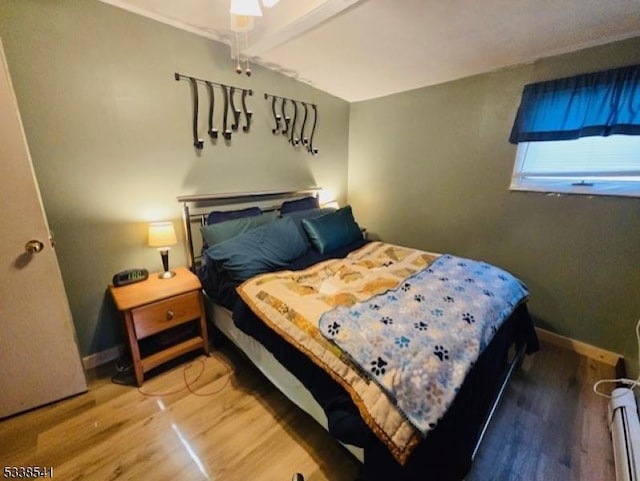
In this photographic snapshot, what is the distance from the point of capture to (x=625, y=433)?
52.2 inches

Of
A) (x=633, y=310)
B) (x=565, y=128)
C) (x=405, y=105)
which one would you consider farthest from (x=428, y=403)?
(x=405, y=105)

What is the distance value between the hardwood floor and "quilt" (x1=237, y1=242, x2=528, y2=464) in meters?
0.56

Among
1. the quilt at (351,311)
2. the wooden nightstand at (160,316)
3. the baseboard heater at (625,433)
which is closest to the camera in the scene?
the quilt at (351,311)

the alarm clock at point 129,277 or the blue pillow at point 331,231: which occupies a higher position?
the blue pillow at point 331,231

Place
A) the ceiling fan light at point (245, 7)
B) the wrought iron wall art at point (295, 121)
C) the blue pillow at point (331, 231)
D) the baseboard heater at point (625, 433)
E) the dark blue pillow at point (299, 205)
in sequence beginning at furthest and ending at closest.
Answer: the dark blue pillow at point (299, 205) → the wrought iron wall art at point (295, 121) → the blue pillow at point (331, 231) → the ceiling fan light at point (245, 7) → the baseboard heater at point (625, 433)

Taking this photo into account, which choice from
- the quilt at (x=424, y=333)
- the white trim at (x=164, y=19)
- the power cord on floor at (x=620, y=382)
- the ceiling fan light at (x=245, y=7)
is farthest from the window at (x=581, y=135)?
the white trim at (x=164, y=19)

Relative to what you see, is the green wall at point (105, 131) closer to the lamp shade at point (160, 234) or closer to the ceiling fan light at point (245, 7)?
the lamp shade at point (160, 234)

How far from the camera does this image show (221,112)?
2.22 meters

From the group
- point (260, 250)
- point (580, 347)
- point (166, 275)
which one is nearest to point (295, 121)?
point (260, 250)

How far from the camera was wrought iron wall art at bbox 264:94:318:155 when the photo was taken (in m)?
2.59

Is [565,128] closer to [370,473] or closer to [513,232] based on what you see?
[513,232]

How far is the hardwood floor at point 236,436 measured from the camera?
4.20 ft

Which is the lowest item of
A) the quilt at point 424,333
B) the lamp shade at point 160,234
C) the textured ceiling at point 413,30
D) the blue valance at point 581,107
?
the quilt at point 424,333

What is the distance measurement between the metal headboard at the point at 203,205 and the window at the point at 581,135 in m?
2.17
